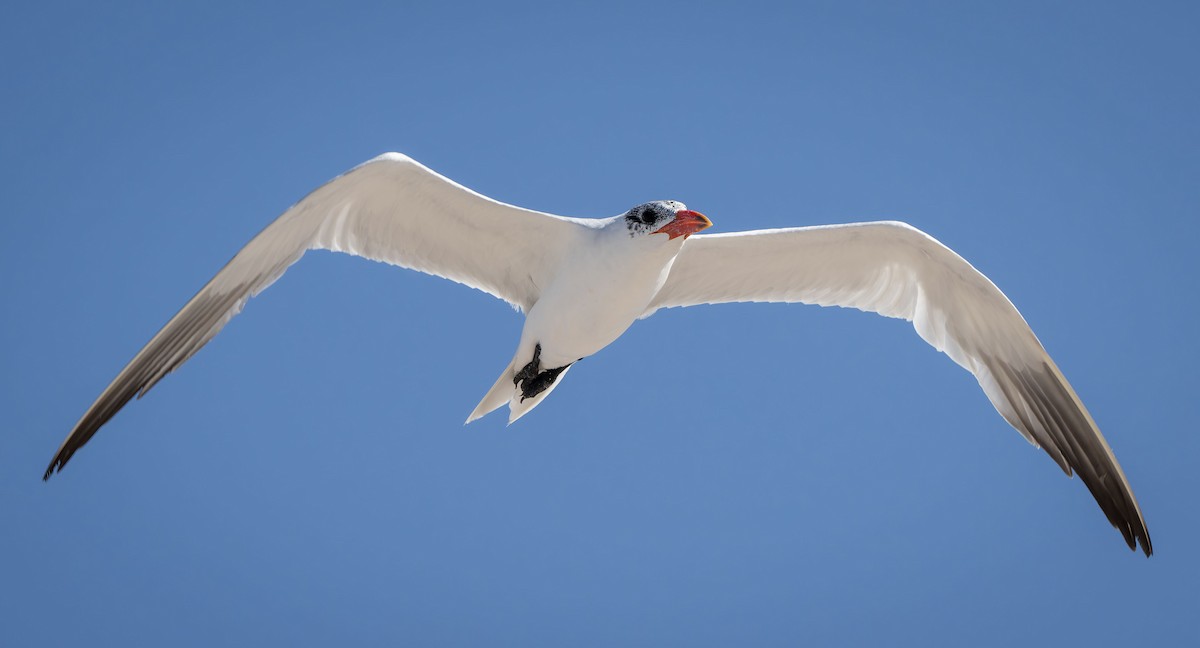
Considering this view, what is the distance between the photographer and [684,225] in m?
8.23

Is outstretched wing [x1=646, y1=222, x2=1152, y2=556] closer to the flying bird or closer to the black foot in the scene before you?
the flying bird

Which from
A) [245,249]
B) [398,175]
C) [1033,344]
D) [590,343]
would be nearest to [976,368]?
[1033,344]

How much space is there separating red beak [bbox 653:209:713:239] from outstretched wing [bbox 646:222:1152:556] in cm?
113

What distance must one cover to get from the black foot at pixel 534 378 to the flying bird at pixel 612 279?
12 millimetres

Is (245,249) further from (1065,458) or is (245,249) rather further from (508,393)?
(1065,458)

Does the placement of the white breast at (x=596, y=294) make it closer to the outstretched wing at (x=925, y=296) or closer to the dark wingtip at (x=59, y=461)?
the outstretched wing at (x=925, y=296)

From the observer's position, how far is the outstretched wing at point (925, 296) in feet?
30.9

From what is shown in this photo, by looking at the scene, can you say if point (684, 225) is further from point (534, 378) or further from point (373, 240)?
point (373, 240)

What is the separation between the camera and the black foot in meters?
9.59

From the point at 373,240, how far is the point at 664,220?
282 cm

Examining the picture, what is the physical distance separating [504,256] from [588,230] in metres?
1.12

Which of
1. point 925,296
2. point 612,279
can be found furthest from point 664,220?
point 925,296

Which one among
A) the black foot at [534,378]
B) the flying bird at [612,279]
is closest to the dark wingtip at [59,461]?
the flying bird at [612,279]

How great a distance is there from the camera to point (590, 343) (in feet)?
30.5
